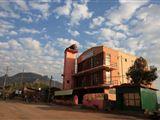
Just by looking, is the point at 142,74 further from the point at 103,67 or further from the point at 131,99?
the point at 131,99

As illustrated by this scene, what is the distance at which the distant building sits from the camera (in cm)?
4372

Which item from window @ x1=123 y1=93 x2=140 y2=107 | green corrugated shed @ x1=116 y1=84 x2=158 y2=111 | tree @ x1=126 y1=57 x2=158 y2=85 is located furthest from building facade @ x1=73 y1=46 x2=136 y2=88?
window @ x1=123 y1=93 x2=140 y2=107

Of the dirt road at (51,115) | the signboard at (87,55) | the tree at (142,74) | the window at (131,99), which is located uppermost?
the signboard at (87,55)

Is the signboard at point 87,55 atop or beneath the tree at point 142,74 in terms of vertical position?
atop

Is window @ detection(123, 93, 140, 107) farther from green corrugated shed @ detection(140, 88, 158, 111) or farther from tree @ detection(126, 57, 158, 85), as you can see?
tree @ detection(126, 57, 158, 85)

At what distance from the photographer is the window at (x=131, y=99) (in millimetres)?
28309

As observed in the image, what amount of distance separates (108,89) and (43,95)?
1077 inches

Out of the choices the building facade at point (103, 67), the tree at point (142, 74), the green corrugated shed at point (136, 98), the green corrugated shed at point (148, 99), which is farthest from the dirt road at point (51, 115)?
the building facade at point (103, 67)

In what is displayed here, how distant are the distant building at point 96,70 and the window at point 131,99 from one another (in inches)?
355

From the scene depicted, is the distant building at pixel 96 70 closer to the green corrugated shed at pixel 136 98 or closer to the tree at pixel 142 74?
the tree at pixel 142 74

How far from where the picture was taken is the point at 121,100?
3097 centimetres

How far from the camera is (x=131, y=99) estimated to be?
96.1 feet

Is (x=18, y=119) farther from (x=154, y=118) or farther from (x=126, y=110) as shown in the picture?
(x=126, y=110)

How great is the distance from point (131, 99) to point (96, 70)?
55.3 feet
